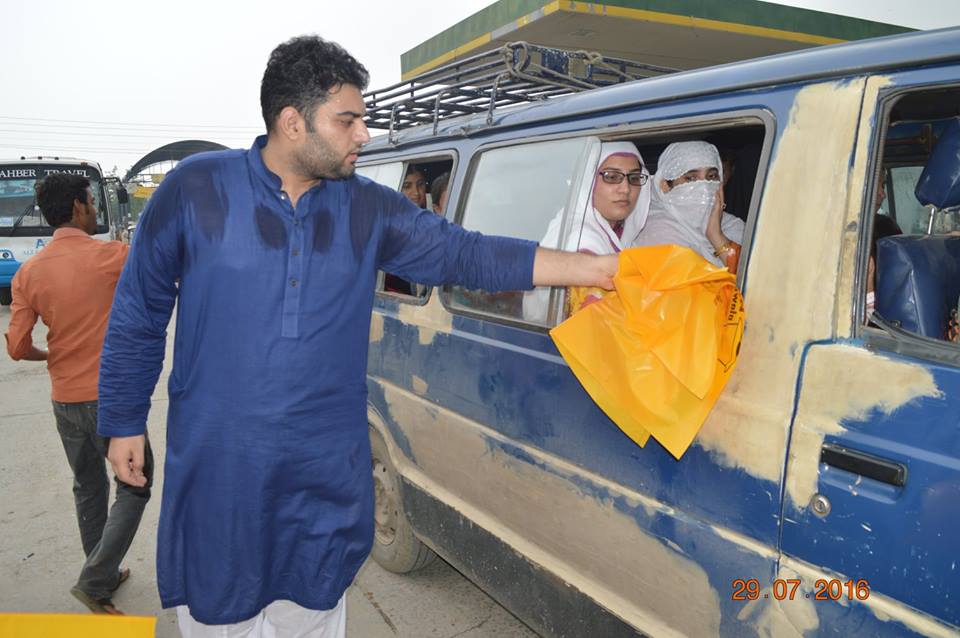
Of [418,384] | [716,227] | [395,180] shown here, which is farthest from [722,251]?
[395,180]

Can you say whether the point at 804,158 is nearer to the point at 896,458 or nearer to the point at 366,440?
the point at 896,458

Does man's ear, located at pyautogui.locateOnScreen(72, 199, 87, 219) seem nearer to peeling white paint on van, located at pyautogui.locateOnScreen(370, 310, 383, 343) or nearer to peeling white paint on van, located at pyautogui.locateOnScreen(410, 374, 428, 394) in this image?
peeling white paint on van, located at pyautogui.locateOnScreen(370, 310, 383, 343)

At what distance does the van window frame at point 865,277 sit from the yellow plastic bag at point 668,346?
25 cm

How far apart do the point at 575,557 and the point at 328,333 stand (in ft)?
3.30

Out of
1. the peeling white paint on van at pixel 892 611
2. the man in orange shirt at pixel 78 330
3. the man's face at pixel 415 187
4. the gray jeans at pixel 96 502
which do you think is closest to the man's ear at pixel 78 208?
the man in orange shirt at pixel 78 330

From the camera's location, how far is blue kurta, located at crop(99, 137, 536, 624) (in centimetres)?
174

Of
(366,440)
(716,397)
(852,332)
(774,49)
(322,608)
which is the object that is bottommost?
(322,608)

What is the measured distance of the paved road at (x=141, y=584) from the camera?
297cm

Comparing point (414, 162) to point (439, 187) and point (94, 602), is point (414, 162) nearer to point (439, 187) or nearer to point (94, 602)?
point (439, 187)

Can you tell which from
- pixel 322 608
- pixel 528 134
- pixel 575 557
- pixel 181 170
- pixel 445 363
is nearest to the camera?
pixel 181 170

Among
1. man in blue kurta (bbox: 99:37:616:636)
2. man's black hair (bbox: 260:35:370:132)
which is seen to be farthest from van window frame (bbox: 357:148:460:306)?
man's black hair (bbox: 260:35:370:132)

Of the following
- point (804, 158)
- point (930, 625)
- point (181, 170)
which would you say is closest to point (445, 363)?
point (181, 170)

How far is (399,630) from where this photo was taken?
2928 millimetres

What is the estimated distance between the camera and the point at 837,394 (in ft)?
4.65
